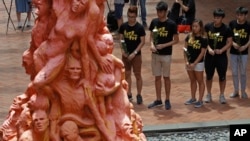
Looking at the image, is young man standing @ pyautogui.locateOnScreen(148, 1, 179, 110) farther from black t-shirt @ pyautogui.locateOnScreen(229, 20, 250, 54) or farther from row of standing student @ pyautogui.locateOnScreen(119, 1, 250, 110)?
black t-shirt @ pyautogui.locateOnScreen(229, 20, 250, 54)

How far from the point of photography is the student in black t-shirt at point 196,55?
16.2m

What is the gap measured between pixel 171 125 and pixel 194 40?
2.01 metres

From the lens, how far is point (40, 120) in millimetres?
9227

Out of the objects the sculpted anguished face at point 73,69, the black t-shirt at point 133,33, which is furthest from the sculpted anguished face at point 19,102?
the black t-shirt at point 133,33

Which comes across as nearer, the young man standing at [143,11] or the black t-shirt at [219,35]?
the black t-shirt at [219,35]

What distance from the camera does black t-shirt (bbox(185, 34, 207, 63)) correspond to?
53.1 feet

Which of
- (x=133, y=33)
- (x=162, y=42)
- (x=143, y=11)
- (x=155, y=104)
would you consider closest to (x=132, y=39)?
(x=133, y=33)

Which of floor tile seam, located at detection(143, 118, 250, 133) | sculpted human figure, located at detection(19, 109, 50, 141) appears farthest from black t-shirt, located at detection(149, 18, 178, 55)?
sculpted human figure, located at detection(19, 109, 50, 141)

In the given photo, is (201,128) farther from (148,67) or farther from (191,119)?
(148,67)

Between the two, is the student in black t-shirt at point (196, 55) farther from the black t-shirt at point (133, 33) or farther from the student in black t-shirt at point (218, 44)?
the black t-shirt at point (133, 33)

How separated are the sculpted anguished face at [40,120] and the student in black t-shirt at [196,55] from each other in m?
7.16

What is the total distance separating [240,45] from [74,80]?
8224mm

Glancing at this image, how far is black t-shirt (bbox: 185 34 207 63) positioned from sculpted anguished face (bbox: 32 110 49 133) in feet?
24.3

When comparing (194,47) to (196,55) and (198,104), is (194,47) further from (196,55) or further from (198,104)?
(198,104)
